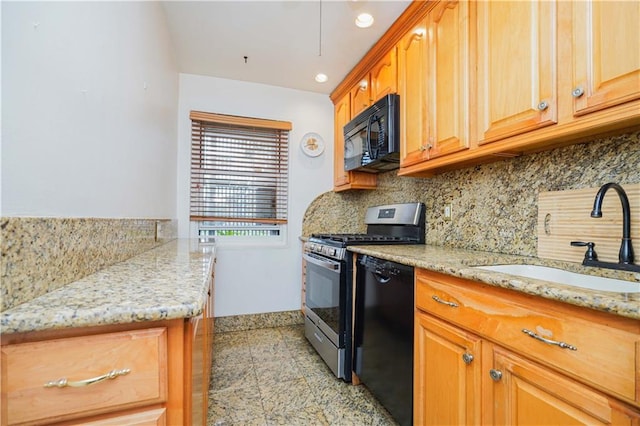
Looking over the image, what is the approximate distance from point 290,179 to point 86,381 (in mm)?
2728

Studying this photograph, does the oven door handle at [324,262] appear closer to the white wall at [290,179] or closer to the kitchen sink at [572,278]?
the white wall at [290,179]

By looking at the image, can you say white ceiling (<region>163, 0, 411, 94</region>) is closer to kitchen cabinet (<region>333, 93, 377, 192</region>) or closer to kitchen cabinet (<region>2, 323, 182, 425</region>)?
kitchen cabinet (<region>333, 93, 377, 192</region>)

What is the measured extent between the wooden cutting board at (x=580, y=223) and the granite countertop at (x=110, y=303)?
1515 mm

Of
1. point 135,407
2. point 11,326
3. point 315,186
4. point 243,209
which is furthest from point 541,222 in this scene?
point 243,209

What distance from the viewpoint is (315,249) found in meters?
2.44

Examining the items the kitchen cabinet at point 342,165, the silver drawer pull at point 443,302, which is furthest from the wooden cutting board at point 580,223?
the kitchen cabinet at point 342,165

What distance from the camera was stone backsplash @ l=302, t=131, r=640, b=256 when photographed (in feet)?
3.96

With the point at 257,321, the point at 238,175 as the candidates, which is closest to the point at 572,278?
the point at 257,321

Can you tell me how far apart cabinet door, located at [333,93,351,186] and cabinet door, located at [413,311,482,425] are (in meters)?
1.91

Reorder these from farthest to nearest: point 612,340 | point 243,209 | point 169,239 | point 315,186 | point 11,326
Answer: point 315,186 < point 243,209 < point 169,239 < point 612,340 < point 11,326

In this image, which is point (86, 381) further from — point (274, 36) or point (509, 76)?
point (274, 36)

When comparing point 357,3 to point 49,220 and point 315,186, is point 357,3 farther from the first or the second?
point 49,220

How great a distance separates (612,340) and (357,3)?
7.00 ft

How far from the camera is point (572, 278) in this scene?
3.90ft
